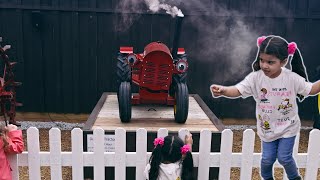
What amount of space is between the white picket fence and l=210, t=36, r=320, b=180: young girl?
3.68 feet

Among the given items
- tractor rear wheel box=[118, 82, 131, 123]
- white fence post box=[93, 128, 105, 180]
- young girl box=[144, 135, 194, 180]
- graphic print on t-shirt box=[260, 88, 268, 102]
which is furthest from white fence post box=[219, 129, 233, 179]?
tractor rear wheel box=[118, 82, 131, 123]

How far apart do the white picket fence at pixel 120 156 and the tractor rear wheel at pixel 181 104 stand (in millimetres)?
1152

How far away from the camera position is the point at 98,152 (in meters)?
3.61

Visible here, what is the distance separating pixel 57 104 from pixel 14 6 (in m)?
1.93

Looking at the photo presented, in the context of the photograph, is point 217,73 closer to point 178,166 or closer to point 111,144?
point 111,144

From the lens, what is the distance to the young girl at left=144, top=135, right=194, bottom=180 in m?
3.19

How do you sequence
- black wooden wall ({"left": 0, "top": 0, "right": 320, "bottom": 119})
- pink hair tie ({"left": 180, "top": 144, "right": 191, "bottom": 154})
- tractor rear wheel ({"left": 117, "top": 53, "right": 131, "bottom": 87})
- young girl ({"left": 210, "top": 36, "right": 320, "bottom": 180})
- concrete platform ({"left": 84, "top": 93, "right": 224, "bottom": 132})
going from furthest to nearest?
1. black wooden wall ({"left": 0, "top": 0, "right": 320, "bottom": 119})
2. tractor rear wheel ({"left": 117, "top": 53, "right": 131, "bottom": 87})
3. concrete platform ({"left": 84, "top": 93, "right": 224, "bottom": 132})
4. pink hair tie ({"left": 180, "top": 144, "right": 191, "bottom": 154})
5. young girl ({"left": 210, "top": 36, "right": 320, "bottom": 180})

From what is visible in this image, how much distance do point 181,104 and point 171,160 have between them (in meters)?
1.64

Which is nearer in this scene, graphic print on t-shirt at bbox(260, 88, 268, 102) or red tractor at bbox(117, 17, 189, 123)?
graphic print on t-shirt at bbox(260, 88, 268, 102)

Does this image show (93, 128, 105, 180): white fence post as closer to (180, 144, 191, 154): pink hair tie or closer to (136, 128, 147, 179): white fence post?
(136, 128, 147, 179): white fence post

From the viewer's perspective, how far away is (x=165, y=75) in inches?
192

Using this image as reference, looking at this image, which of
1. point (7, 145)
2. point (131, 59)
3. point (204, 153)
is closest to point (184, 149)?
point (204, 153)

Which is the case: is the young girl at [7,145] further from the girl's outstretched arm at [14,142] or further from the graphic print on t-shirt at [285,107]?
the graphic print on t-shirt at [285,107]

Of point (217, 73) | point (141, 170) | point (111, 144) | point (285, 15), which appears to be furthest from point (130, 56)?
point (285, 15)
